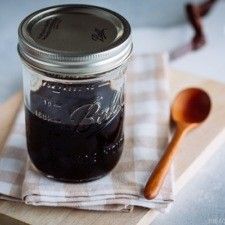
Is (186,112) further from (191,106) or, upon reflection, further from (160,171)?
(160,171)

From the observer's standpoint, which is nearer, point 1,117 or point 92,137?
point 92,137

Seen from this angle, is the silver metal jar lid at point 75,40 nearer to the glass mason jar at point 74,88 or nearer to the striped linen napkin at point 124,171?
the glass mason jar at point 74,88

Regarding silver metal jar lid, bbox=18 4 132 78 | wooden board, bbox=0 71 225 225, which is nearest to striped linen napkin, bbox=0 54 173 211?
wooden board, bbox=0 71 225 225

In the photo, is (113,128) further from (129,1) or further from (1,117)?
(129,1)

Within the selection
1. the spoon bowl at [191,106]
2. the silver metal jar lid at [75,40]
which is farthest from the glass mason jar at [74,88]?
the spoon bowl at [191,106]

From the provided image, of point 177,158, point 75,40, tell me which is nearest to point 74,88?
point 75,40

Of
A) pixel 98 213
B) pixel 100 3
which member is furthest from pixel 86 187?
pixel 100 3

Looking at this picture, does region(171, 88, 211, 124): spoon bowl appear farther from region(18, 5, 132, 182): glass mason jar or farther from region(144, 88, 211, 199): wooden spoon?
region(18, 5, 132, 182): glass mason jar

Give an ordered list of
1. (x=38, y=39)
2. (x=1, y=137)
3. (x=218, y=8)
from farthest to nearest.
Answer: (x=218, y=8) < (x=1, y=137) < (x=38, y=39)
